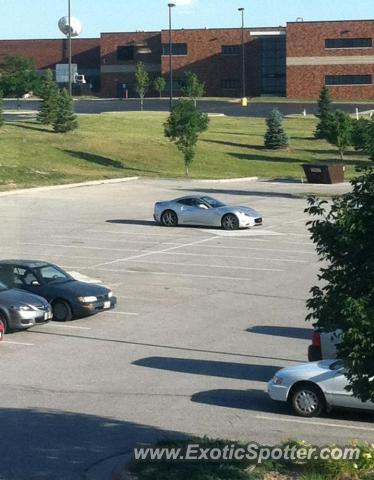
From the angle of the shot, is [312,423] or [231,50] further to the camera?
[231,50]

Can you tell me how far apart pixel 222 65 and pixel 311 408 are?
323ft

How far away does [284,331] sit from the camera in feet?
70.2

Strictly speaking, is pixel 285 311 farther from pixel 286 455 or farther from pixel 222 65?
pixel 222 65

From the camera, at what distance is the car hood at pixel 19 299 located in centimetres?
2109

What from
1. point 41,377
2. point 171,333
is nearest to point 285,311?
point 171,333

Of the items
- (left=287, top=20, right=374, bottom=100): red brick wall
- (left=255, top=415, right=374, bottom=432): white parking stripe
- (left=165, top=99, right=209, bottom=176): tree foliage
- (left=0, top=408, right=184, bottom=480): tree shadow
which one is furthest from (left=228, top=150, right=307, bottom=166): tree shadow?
(left=0, top=408, right=184, bottom=480): tree shadow

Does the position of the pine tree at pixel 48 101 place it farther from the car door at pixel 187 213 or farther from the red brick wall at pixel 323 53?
the red brick wall at pixel 323 53

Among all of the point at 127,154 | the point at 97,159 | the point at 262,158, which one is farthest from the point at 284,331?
the point at 262,158

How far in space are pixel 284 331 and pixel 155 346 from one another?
116 inches

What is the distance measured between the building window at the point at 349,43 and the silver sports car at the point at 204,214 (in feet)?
225

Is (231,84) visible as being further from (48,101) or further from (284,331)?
(284,331)

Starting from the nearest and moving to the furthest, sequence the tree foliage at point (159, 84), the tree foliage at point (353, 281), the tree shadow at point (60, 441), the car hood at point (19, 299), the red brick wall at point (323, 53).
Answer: the tree foliage at point (353, 281) → the tree shadow at point (60, 441) → the car hood at point (19, 299) → the red brick wall at point (323, 53) → the tree foliage at point (159, 84)

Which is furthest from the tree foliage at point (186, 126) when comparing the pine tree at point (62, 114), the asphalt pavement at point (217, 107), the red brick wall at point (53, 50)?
the red brick wall at point (53, 50)

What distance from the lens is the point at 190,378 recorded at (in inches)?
685
